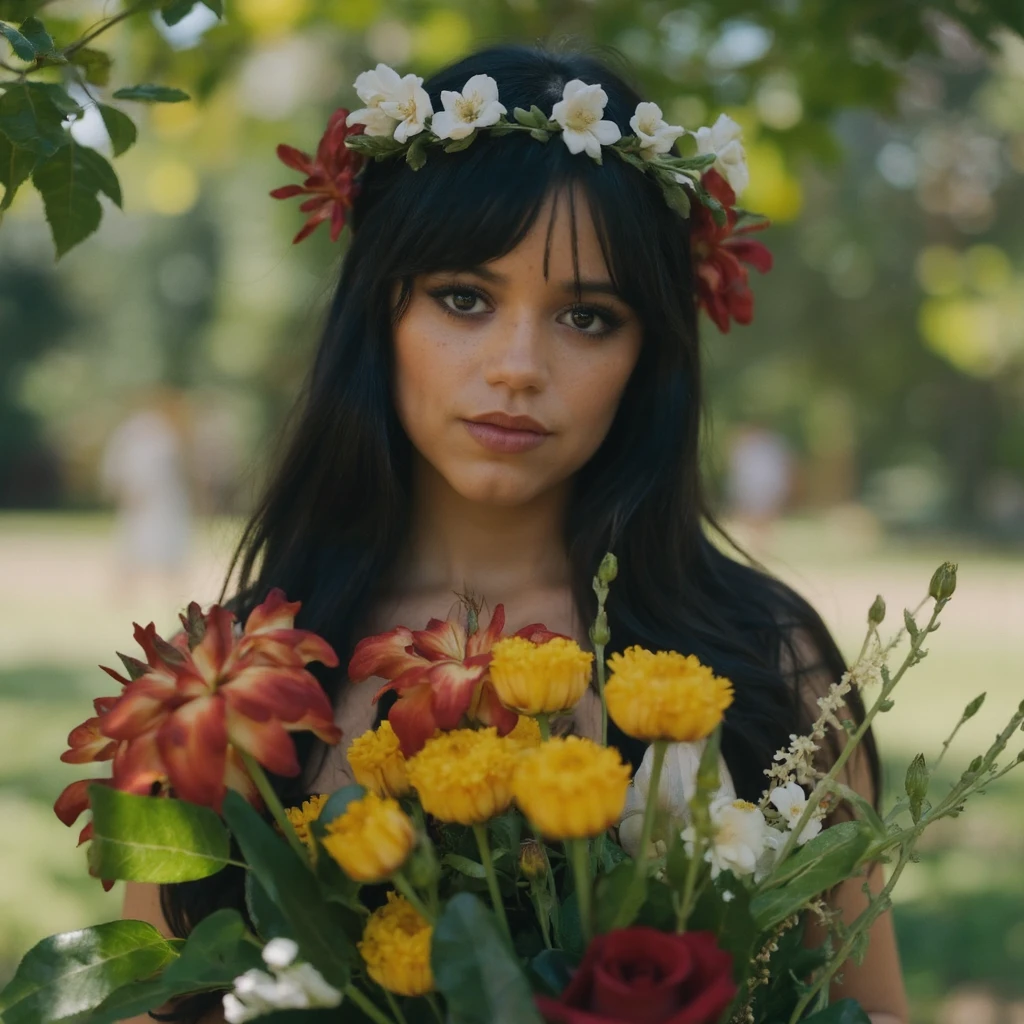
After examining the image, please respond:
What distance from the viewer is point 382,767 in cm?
100

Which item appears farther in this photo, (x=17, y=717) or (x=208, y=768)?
(x=17, y=717)

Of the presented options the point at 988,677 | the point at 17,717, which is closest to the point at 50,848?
the point at 17,717

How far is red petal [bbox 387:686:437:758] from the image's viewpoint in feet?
3.24

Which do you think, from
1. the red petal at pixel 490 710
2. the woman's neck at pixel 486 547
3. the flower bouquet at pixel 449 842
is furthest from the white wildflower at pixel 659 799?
the woman's neck at pixel 486 547

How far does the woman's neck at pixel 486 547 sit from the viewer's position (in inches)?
79.2

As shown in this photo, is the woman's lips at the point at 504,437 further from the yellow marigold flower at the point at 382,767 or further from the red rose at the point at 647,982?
the red rose at the point at 647,982

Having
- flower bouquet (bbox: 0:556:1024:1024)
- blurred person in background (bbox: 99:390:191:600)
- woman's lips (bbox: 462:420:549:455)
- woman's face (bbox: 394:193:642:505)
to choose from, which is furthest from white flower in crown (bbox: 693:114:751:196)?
blurred person in background (bbox: 99:390:191:600)

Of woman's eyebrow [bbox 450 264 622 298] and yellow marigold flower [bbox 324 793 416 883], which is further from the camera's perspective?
woman's eyebrow [bbox 450 264 622 298]

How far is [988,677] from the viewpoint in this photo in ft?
29.6

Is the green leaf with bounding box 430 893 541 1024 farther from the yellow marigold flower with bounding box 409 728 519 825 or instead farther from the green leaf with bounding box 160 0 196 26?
the green leaf with bounding box 160 0 196 26

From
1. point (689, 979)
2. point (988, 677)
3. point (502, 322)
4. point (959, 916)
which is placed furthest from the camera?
point (988, 677)

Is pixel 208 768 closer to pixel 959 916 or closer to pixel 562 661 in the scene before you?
pixel 562 661

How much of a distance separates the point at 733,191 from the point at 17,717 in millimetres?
6444

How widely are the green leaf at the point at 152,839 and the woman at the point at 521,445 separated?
762 millimetres
